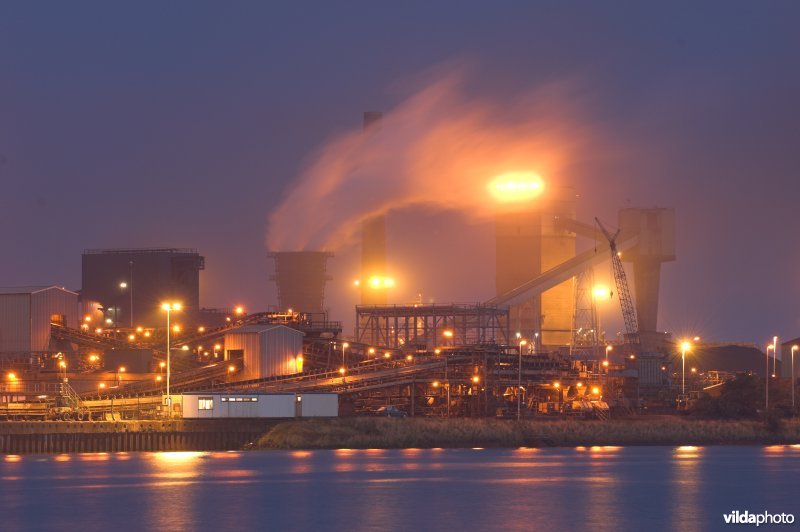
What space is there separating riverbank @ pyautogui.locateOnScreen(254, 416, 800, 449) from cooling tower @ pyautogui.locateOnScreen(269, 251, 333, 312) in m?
94.9

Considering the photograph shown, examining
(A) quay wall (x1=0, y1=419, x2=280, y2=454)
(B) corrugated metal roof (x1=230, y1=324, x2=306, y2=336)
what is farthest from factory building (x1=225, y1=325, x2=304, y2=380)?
(A) quay wall (x1=0, y1=419, x2=280, y2=454)

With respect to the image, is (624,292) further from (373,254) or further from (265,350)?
(265,350)

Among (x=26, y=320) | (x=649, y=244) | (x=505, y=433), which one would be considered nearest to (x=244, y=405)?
(x=505, y=433)

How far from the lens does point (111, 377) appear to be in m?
111

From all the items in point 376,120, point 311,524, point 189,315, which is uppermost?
point 376,120

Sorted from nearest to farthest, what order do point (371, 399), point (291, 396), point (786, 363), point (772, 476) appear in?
1. point (772, 476)
2. point (291, 396)
3. point (371, 399)
4. point (786, 363)

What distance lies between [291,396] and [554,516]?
117ft

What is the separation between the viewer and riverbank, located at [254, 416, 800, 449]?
84625mm

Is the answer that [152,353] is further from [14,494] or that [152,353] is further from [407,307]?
[14,494]

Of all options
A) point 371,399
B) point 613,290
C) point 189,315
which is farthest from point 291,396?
point 613,290

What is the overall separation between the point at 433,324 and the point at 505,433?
191 feet

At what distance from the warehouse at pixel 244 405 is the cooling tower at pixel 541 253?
289 ft

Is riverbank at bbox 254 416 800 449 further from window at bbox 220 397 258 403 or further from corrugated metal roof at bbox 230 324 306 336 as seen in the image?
corrugated metal roof at bbox 230 324 306 336

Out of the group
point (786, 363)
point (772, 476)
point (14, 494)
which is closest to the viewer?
point (14, 494)
